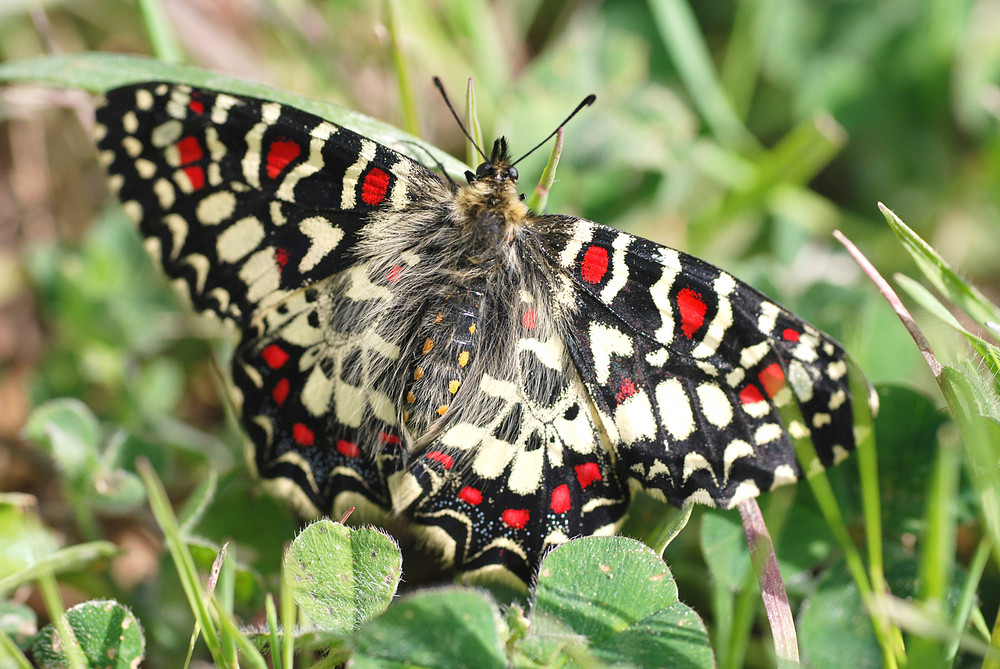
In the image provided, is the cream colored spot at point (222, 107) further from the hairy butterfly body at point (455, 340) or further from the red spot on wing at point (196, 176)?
the red spot on wing at point (196, 176)

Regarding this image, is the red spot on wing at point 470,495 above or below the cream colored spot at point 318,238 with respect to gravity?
below

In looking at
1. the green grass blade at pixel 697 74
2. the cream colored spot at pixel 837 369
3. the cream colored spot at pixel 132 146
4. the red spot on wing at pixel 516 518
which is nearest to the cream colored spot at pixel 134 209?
the cream colored spot at pixel 132 146

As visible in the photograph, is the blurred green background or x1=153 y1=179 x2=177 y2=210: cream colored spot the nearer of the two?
x1=153 y1=179 x2=177 y2=210: cream colored spot

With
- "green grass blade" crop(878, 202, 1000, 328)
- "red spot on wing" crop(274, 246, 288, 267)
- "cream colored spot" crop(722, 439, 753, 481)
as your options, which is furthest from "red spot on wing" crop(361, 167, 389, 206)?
"green grass blade" crop(878, 202, 1000, 328)

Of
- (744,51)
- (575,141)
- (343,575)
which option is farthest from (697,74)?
(343,575)

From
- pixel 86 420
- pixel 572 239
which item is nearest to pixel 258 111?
pixel 572 239

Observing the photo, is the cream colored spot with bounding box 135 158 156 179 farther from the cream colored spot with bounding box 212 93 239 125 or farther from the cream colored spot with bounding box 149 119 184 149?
the cream colored spot with bounding box 212 93 239 125
